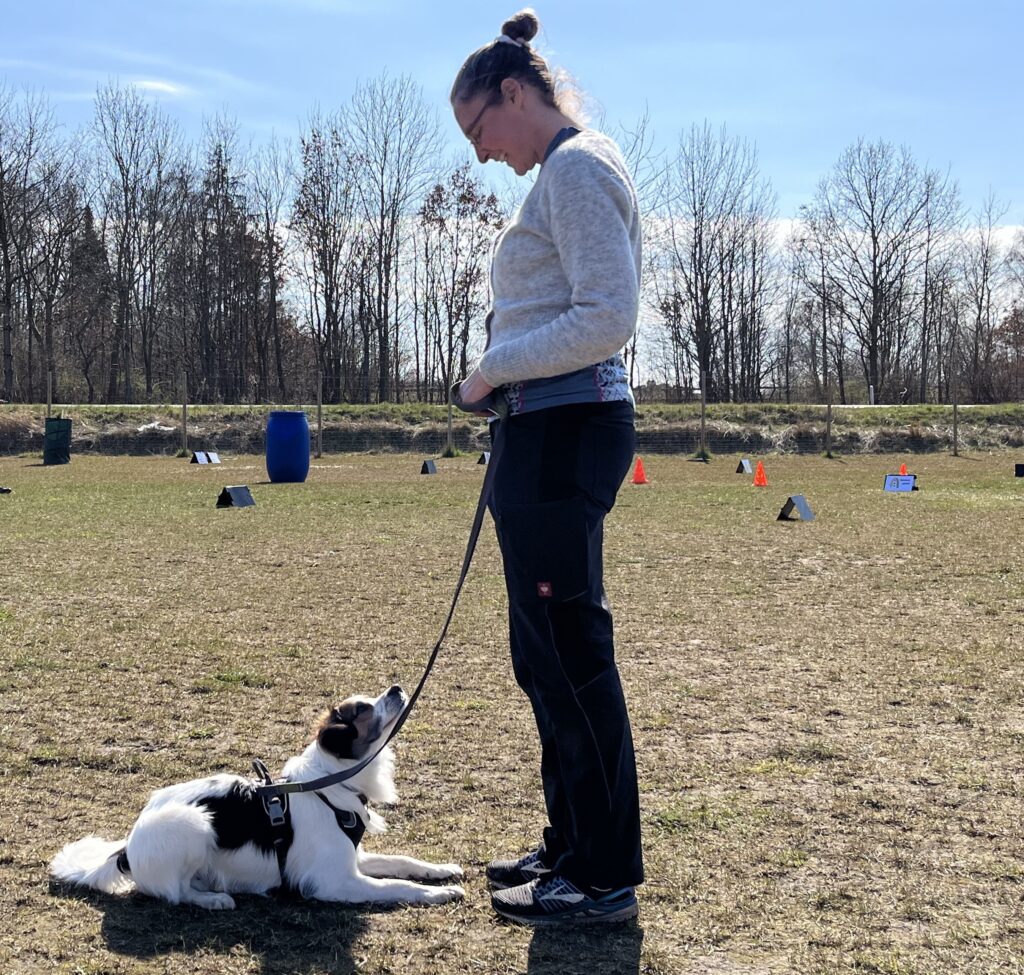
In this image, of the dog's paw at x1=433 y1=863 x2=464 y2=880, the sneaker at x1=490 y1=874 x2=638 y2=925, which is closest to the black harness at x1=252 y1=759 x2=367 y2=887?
the dog's paw at x1=433 y1=863 x2=464 y2=880

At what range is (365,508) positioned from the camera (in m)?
13.9

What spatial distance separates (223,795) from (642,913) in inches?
44.7

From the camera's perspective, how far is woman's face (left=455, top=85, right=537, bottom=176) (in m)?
2.57

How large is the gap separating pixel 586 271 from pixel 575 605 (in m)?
0.77

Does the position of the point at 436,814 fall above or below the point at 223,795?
below

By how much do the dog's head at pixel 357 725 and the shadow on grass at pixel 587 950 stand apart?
2.33 feet

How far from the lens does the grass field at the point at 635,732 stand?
101 inches

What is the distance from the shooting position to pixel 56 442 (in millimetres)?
24953

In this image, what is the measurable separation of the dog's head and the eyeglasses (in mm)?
1512

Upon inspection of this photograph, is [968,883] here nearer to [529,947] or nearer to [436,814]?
[529,947]

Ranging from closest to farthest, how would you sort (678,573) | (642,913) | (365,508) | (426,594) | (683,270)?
(642,913), (426,594), (678,573), (365,508), (683,270)

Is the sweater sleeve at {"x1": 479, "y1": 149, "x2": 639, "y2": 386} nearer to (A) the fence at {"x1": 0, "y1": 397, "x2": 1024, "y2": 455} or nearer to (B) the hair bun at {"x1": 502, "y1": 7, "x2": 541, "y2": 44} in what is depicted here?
(B) the hair bun at {"x1": 502, "y1": 7, "x2": 541, "y2": 44}

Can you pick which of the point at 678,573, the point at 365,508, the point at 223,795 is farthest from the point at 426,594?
the point at 365,508

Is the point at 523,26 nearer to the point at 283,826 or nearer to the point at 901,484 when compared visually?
the point at 283,826
